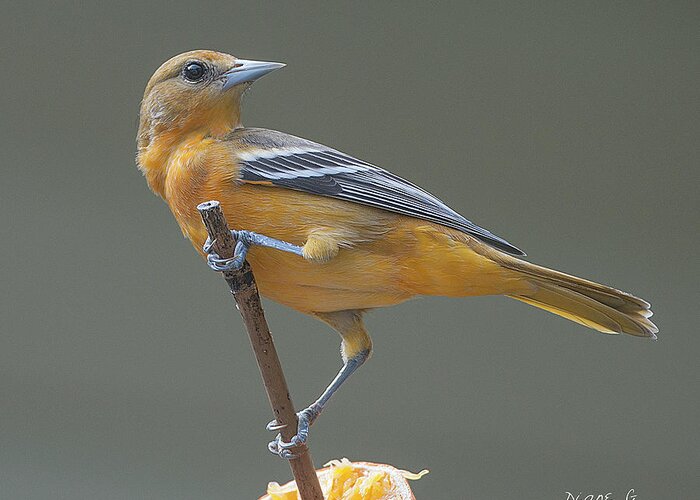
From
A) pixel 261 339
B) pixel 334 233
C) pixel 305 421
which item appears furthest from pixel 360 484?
pixel 334 233

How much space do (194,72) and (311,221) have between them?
344 mm

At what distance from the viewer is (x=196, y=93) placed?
4.75 feet

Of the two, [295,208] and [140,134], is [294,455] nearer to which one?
[295,208]

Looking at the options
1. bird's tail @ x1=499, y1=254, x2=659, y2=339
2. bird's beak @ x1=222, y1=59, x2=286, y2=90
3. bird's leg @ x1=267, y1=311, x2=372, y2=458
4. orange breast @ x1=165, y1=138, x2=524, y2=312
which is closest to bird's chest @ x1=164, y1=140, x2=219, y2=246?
orange breast @ x1=165, y1=138, x2=524, y2=312

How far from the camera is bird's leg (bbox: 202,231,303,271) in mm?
1291

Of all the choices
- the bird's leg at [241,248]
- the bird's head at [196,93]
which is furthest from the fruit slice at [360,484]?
the bird's head at [196,93]

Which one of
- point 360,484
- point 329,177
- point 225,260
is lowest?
point 360,484

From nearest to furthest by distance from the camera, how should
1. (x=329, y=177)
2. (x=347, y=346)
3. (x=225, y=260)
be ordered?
(x=225, y=260) < (x=329, y=177) < (x=347, y=346)

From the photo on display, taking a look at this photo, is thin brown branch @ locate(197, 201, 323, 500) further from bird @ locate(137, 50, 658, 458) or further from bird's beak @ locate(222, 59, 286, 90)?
bird's beak @ locate(222, 59, 286, 90)

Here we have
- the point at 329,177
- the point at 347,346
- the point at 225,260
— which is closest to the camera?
the point at 225,260

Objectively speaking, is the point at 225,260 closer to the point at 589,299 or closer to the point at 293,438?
the point at 293,438

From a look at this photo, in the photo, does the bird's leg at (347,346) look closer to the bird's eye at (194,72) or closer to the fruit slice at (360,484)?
the fruit slice at (360,484)

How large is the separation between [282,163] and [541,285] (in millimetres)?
483

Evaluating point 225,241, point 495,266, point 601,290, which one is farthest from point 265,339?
point 601,290
